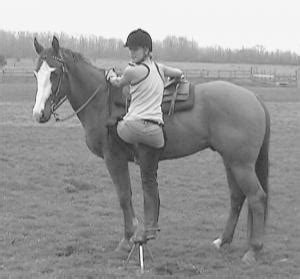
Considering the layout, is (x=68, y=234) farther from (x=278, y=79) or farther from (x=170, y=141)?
(x=278, y=79)

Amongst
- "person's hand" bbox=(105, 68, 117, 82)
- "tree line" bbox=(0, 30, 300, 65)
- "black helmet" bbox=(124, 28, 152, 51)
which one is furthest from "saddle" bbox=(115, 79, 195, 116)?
"tree line" bbox=(0, 30, 300, 65)

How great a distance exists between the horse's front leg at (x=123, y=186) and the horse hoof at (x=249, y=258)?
4.43 feet

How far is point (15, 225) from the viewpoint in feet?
25.6

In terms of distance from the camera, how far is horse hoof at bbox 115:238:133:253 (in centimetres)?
687

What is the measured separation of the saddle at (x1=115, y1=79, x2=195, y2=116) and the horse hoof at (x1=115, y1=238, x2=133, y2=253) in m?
1.60

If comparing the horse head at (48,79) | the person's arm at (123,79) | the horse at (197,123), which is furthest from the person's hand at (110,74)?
the horse head at (48,79)

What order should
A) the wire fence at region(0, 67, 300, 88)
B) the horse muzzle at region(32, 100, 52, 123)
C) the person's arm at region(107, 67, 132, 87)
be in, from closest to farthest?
1. the person's arm at region(107, 67, 132, 87)
2. the horse muzzle at region(32, 100, 52, 123)
3. the wire fence at region(0, 67, 300, 88)

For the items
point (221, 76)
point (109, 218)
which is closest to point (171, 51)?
point (221, 76)

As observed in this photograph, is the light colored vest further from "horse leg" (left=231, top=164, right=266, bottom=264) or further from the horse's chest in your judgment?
"horse leg" (left=231, top=164, right=266, bottom=264)

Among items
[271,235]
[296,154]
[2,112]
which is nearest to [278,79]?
[2,112]

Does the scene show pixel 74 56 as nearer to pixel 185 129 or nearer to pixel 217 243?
pixel 185 129

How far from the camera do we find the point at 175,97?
6.55 m

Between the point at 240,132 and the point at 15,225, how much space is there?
3297mm

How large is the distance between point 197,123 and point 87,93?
1.32 m
